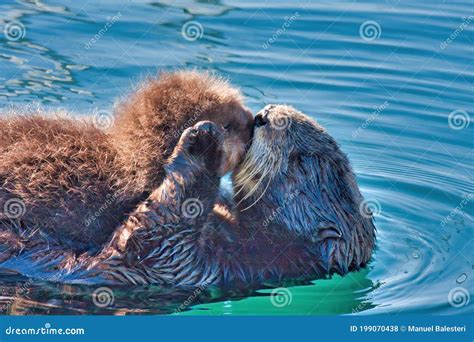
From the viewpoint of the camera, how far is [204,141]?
6.24m

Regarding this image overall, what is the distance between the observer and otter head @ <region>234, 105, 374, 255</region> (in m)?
6.86

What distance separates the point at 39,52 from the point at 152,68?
1337mm

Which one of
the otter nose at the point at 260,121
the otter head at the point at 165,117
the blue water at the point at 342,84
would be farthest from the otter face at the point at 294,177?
the blue water at the point at 342,84

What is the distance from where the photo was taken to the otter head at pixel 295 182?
686 cm

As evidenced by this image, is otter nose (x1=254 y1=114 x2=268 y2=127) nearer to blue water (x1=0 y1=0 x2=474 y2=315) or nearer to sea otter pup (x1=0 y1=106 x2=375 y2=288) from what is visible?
sea otter pup (x1=0 y1=106 x2=375 y2=288)

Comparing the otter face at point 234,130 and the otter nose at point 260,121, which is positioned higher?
the otter nose at point 260,121

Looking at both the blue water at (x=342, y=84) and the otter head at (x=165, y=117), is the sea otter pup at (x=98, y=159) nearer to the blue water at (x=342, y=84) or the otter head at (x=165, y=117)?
the otter head at (x=165, y=117)

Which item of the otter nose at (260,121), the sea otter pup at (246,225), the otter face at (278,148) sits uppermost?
the otter nose at (260,121)

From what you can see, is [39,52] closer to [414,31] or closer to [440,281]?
[414,31]

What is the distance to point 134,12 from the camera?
11.8 metres

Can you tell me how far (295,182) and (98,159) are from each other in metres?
1.48

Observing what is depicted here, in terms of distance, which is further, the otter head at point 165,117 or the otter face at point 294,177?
the otter face at point 294,177

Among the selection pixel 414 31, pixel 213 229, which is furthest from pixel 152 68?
pixel 213 229

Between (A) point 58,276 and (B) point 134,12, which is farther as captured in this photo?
(B) point 134,12
